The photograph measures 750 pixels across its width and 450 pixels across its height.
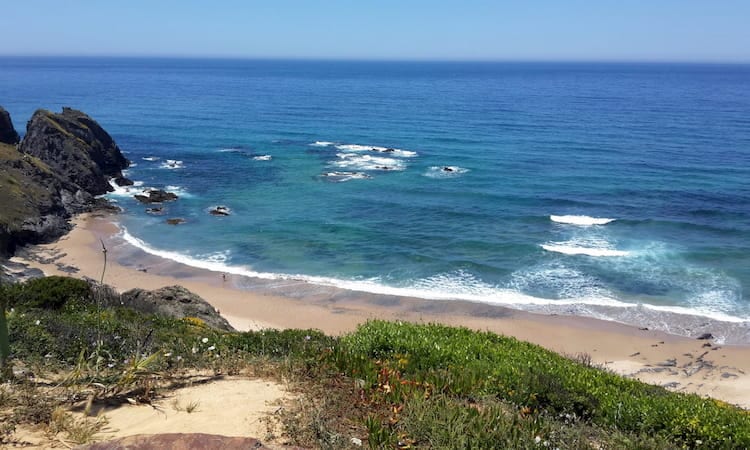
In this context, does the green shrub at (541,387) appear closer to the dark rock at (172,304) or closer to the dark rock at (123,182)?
the dark rock at (172,304)

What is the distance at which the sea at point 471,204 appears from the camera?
30484 millimetres

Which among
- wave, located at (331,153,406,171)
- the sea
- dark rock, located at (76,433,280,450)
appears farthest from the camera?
wave, located at (331,153,406,171)

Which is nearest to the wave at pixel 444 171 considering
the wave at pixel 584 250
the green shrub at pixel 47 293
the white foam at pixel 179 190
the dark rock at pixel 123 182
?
the wave at pixel 584 250

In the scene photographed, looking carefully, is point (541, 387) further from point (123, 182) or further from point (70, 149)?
point (70, 149)

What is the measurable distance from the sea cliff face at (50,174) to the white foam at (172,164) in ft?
11.8

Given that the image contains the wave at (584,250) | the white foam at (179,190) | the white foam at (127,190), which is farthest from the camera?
the white foam at (127,190)

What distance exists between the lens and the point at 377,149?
62188mm

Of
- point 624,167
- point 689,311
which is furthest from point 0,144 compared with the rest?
point 624,167

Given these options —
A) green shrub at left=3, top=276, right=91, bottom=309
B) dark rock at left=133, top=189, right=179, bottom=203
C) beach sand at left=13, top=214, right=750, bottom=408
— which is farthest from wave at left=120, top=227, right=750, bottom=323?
green shrub at left=3, top=276, right=91, bottom=309

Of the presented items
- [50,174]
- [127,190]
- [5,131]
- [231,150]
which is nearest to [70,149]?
[127,190]

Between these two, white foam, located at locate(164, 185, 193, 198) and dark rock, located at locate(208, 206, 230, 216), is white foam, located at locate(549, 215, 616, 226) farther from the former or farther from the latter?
white foam, located at locate(164, 185, 193, 198)

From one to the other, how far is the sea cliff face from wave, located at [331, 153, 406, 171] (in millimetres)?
21029

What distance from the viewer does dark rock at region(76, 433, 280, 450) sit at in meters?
5.63

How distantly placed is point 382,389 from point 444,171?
45.6 m
